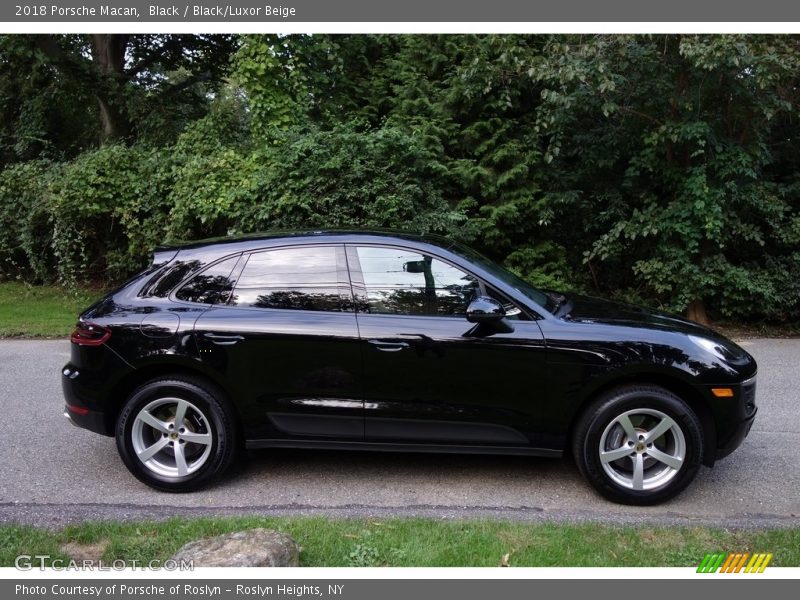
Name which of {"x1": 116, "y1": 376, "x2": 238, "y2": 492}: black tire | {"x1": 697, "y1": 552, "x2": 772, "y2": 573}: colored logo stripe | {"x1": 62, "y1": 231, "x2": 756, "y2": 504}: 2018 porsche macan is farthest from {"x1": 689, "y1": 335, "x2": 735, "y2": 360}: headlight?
{"x1": 116, "y1": 376, "x2": 238, "y2": 492}: black tire

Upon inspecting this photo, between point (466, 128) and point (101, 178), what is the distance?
18.6 ft

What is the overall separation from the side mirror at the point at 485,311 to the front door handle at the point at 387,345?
0.45m

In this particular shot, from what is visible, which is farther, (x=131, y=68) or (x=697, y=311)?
(x=131, y=68)

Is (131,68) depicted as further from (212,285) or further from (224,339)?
(224,339)

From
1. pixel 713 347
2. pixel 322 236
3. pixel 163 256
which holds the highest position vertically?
pixel 322 236

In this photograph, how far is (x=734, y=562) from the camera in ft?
10.5

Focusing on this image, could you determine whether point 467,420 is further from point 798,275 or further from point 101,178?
point 101,178

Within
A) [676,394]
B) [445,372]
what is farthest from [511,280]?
[676,394]

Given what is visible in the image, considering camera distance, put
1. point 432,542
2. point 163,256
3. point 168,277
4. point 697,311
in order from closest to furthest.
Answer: point 432,542
point 168,277
point 163,256
point 697,311

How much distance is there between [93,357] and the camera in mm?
4105

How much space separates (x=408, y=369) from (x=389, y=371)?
0.12 metres

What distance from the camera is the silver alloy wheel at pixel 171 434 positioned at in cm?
404

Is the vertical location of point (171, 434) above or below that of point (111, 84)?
below

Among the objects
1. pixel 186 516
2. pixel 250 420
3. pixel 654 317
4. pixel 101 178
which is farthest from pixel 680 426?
pixel 101 178
